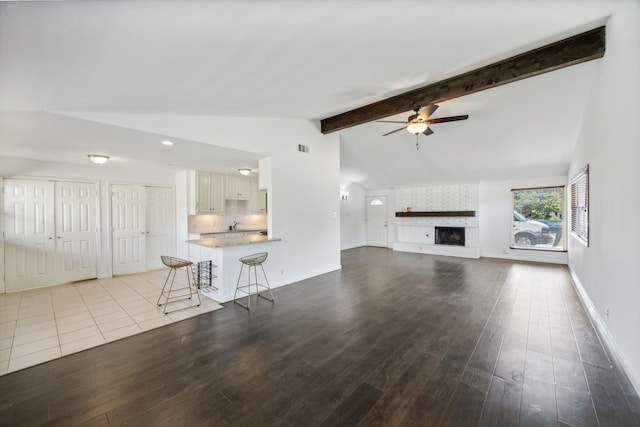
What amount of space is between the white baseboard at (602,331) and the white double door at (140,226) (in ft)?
25.2

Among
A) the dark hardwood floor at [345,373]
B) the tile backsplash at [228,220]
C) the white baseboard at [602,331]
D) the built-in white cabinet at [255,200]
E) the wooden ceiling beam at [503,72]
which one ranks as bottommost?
the dark hardwood floor at [345,373]

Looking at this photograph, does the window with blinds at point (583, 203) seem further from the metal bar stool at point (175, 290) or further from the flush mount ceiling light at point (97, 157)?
the flush mount ceiling light at point (97, 157)

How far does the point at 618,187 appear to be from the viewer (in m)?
2.31

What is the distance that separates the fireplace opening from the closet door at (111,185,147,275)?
8507 mm

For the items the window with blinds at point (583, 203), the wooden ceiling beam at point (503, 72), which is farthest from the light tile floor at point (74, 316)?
the window with blinds at point (583, 203)

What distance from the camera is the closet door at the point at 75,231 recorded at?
4.96 m

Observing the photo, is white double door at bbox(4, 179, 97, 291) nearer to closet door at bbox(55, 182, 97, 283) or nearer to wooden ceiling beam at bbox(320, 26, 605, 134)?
closet door at bbox(55, 182, 97, 283)

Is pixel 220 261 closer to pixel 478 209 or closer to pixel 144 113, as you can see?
pixel 144 113

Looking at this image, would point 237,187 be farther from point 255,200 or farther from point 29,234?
point 29,234

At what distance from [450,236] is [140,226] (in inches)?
347

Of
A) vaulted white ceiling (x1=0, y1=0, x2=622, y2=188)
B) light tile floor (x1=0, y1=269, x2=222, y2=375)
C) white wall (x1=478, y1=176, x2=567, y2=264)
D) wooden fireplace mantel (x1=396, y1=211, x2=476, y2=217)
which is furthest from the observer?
wooden fireplace mantel (x1=396, y1=211, x2=476, y2=217)

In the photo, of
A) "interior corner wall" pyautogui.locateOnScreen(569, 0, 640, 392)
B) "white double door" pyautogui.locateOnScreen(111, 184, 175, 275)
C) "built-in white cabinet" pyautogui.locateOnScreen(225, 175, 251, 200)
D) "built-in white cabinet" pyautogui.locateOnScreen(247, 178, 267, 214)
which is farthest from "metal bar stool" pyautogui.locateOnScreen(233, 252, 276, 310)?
"interior corner wall" pyautogui.locateOnScreen(569, 0, 640, 392)

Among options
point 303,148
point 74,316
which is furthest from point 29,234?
point 303,148

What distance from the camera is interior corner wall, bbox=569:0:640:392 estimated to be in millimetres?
1967
